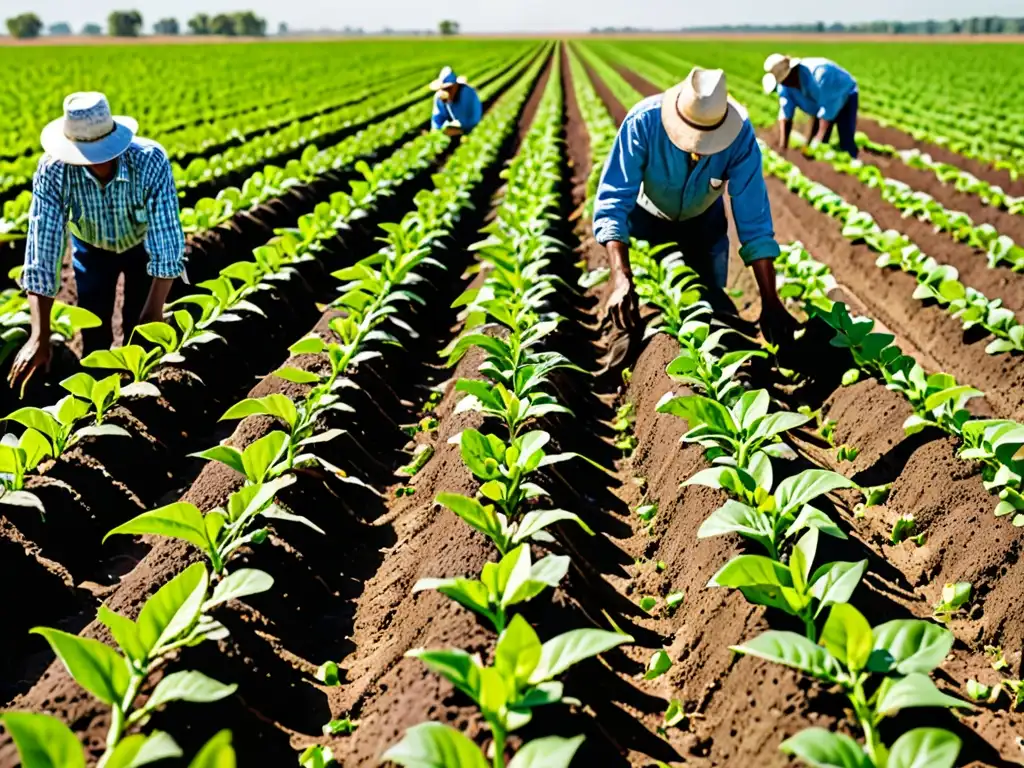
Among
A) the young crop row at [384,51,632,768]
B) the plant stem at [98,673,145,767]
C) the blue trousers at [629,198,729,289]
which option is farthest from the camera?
the blue trousers at [629,198,729,289]

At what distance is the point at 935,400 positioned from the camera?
3.94 meters

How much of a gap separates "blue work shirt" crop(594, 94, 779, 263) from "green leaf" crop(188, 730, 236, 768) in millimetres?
3477

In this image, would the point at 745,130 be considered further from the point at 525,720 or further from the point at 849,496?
the point at 525,720

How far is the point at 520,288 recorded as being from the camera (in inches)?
212

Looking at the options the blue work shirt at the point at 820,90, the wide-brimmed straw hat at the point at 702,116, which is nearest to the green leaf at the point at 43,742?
the wide-brimmed straw hat at the point at 702,116

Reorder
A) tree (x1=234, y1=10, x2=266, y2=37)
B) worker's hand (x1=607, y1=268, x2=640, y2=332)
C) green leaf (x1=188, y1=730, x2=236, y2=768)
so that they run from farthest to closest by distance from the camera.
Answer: tree (x1=234, y1=10, x2=266, y2=37) < worker's hand (x1=607, y1=268, x2=640, y2=332) < green leaf (x1=188, y1=730, x2=236, y2=768)

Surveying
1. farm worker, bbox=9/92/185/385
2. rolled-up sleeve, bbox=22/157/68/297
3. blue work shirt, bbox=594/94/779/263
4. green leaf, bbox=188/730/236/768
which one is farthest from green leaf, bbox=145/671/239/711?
blue work shirt, bbox=594/94/779/263

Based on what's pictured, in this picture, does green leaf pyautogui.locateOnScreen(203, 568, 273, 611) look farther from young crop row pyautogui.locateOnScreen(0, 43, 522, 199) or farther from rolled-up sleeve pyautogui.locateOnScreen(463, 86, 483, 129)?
rolled-up sleeve pyautogui.locateOnScreen(463, 86, 483, 129)

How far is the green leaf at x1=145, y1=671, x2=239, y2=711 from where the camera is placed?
2.24 metres

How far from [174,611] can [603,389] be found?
3301 mm

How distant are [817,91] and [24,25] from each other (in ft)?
335

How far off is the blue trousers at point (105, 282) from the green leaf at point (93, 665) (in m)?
3.12

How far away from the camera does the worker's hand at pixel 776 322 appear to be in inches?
184

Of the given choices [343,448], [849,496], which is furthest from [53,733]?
[849,496]
